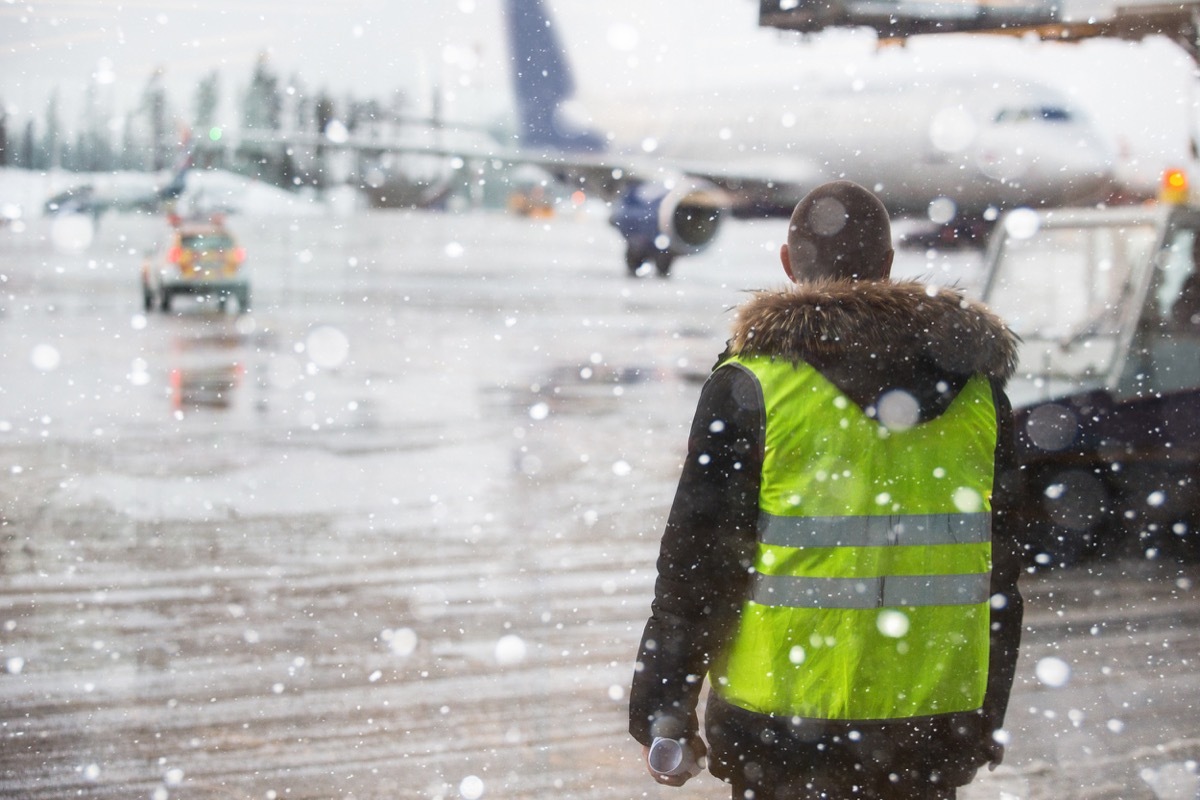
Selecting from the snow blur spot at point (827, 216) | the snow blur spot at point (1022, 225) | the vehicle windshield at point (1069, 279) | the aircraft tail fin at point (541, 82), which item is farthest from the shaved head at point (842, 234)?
the aircraft tail fin at point (541, 82)

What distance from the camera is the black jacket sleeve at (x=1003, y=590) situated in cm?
215

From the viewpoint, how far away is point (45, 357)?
13.6 meters

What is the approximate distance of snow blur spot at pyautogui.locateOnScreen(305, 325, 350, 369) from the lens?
45.8ft

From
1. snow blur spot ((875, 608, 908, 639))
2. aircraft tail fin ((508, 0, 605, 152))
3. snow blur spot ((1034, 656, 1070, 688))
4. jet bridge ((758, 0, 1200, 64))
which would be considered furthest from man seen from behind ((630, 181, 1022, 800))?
aircraft tail fin ((508, 0, 605, 152))

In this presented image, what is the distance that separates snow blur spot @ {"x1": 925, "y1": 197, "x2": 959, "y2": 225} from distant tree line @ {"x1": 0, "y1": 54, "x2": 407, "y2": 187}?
30.3m

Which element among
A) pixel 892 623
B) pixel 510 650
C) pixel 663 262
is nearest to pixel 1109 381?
pixel 510 650

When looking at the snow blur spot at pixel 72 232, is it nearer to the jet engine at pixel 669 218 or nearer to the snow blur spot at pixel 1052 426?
the jet engine at pixel 669 218

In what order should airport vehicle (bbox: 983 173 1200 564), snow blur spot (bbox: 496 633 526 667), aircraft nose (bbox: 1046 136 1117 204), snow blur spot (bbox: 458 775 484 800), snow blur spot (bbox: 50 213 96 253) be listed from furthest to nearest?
snow blur spot (bbox: 50 213 96 253), aircraft nose (bbox: 1046 136 1117 204), airport vehicle (bbox: 983 173 1200 564), snow blur spot (bbox: 496 633 526 667), snow blur spot (bbox: 458 775 484 800)

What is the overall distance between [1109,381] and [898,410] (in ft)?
16.2

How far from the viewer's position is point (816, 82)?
89.2ft

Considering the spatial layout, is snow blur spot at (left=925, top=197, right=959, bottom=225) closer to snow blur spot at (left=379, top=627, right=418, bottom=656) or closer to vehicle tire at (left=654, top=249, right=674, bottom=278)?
vehicle tire at (left=654, top=249, right=674, bottom=278)

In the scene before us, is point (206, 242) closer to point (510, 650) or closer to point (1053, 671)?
point (510, 650)

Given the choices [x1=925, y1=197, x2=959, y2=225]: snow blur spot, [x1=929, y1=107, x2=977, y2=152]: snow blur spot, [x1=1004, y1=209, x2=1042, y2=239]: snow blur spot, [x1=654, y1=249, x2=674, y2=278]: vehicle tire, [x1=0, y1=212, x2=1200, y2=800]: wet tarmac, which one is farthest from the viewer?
[x1=925, y1=197, x2=959, y2=225]: snow blur spot

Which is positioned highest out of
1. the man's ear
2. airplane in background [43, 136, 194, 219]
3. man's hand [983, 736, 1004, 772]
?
the man's ear
